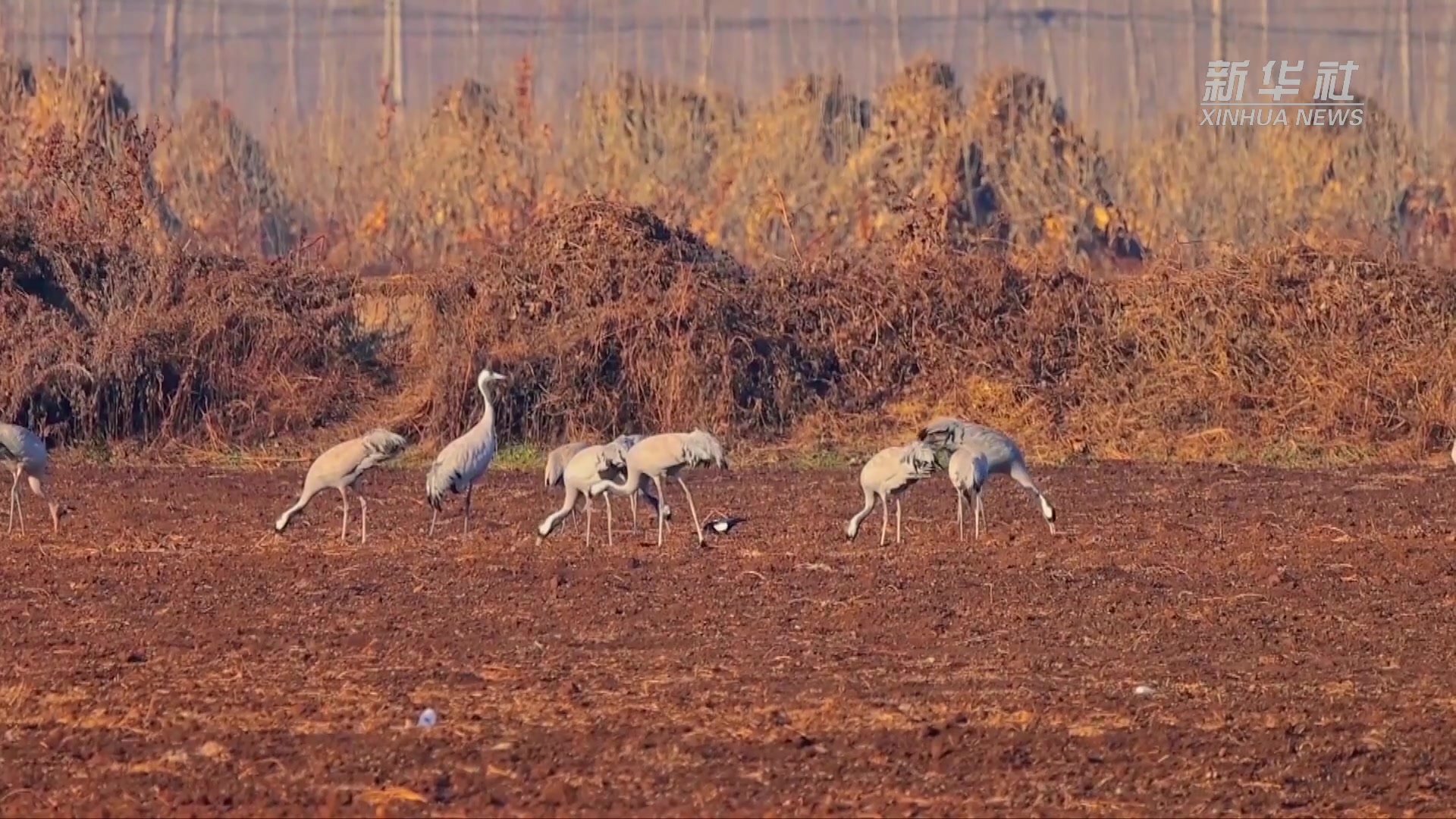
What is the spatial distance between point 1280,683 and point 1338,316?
11549 millimetres

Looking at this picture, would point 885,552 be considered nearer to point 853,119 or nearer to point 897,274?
point 897,274

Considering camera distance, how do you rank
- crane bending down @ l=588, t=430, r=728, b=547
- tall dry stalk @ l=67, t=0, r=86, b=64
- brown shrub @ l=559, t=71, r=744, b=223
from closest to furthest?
crane bending down @ l=588, t=430, r=728, b=547 < brown shrub @ l=559, t=71, r=744, b=223 < tall dry stalk @ l=67, t=0, r=86, b=64

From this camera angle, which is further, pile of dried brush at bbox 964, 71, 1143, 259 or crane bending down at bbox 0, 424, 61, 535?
pile of dried brush at bbox 964, 71, 1143, 259

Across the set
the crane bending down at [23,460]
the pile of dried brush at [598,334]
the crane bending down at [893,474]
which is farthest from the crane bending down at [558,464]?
Answer: the pile of dried brush at [598,334]

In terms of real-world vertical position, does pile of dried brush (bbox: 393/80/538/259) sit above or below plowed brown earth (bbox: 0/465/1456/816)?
above

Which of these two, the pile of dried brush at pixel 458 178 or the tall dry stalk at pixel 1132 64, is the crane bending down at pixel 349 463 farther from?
the tall dry stalk at pixel 1132 64

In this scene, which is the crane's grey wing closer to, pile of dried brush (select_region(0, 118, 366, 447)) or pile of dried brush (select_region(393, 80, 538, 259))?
pile of dried brush (select_region(0, 118, 366, 447))

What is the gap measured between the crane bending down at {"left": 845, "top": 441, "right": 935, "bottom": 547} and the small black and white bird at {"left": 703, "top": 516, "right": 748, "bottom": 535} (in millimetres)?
→ 725

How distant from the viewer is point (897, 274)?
802 inches

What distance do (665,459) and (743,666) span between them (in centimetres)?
366

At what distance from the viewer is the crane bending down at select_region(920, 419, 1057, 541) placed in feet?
40.4

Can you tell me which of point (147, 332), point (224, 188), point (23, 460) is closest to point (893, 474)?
point (23, 460)

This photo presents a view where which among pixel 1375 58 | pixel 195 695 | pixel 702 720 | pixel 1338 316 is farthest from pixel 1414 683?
pixel 1375 58

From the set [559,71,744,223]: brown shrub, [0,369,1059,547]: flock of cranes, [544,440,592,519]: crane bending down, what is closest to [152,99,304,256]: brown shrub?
[559,71,744,223]: brown shrub
